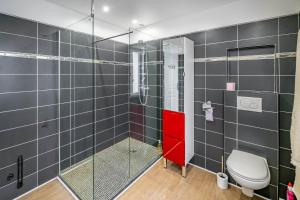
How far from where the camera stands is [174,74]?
2.33 metres

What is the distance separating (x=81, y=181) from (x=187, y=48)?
2.37 metres

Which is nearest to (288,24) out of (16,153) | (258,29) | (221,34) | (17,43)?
(258,29)

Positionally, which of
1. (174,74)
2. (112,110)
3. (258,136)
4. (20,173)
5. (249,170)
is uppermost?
(174,74)

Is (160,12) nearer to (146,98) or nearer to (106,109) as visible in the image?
(146,98)

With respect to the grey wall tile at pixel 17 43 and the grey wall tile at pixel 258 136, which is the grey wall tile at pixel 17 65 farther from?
the grey wall tile at pixel 258 136

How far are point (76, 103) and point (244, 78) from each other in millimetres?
2364

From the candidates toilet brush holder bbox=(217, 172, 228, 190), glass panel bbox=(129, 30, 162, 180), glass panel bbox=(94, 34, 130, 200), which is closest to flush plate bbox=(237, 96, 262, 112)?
toilet brush holder bbox=(217, 172, 228, 190)

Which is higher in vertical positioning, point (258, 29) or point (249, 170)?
point (258, 29)

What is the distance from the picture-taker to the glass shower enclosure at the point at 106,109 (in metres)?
2.16

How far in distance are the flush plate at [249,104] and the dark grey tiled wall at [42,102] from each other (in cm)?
208

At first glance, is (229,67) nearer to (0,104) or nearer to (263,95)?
(263,95)

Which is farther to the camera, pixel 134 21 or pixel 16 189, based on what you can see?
pixel 134 21

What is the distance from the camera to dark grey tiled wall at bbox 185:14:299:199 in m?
1.71

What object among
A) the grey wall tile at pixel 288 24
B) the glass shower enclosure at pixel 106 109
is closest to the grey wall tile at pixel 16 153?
the glass shower enclosure at pixel 106 109
